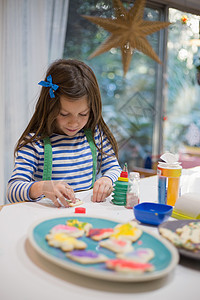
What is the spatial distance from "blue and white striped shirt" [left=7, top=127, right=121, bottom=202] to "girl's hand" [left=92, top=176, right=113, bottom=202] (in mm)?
156

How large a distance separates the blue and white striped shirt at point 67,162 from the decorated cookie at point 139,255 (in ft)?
2.14

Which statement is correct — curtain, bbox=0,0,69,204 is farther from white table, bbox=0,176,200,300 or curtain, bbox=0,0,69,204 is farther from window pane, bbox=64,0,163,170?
white table, bbox=0,176,200,300

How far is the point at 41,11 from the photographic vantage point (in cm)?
275

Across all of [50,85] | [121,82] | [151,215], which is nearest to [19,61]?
[121,82]

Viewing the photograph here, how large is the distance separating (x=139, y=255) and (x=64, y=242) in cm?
16

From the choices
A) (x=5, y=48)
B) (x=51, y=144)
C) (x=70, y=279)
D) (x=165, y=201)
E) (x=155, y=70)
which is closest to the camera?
(x=70, y=279)

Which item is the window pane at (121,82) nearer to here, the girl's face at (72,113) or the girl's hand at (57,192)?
the girl's face at (72,113)

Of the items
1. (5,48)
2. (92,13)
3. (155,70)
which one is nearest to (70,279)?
(5,48)

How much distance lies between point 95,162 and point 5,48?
5.10ft

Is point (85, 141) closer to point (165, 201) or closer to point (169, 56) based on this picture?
point (165, 201)

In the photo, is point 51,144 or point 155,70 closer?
point 51,144

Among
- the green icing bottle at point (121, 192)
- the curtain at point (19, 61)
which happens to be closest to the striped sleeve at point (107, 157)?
the green icing bottle at point (121, 192)

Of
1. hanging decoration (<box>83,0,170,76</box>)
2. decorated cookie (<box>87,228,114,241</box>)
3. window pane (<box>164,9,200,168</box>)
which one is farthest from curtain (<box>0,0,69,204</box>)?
decorated cookie (<box>87,228,114,241</box>)

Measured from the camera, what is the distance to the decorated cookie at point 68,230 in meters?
0.75
